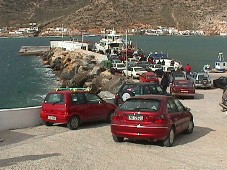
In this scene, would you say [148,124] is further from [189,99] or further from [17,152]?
[189,99]

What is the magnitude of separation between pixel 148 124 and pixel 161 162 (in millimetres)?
1728

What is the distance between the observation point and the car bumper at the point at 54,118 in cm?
1467

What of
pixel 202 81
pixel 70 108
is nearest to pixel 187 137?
pixel 70 108

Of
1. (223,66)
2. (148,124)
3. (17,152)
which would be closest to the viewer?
(17,152)

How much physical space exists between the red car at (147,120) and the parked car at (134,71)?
31044mm

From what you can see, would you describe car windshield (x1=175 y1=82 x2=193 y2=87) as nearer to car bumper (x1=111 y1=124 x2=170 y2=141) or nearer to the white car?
the white car

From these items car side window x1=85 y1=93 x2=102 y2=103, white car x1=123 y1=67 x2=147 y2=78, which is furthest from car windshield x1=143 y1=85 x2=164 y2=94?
white car x1=123 y1=67 x2=147 y2=78

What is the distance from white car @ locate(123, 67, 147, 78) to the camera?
44.0 m

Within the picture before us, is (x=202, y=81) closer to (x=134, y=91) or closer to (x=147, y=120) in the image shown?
(x=134, y=91)

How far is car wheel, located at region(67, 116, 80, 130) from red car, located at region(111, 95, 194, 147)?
2.57 metres

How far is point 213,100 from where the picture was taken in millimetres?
26297

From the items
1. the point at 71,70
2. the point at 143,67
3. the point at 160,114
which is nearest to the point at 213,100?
the point at 160,114

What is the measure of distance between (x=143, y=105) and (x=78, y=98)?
3.52 metres

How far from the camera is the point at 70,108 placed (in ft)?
48.4
